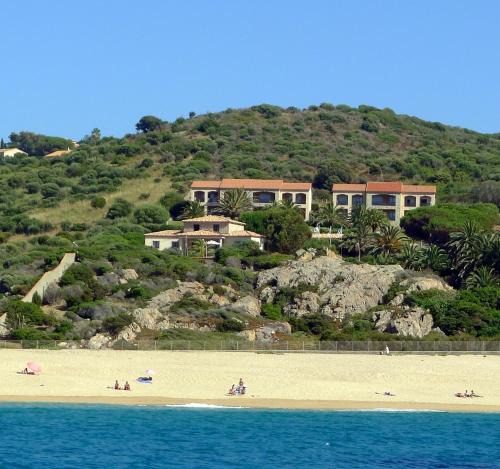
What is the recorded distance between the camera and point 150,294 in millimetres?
72500

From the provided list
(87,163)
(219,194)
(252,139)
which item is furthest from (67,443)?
(252,139)

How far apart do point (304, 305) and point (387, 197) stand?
30.1 meters

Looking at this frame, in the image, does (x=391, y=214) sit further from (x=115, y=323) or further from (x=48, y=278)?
(x=115, y=323)

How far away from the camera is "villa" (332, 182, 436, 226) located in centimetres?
10006

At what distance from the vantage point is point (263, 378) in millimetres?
55688

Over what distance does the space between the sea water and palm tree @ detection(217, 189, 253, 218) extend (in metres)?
46.8

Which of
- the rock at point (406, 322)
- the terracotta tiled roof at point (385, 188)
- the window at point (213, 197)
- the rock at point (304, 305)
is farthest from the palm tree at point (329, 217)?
the rock at point (406, 322)

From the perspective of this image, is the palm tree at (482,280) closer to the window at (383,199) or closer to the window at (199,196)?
the window at (383,199)

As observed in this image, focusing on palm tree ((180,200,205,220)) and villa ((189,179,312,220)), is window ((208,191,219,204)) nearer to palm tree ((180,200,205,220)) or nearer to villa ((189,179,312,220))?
villa ((189,179,312,220))

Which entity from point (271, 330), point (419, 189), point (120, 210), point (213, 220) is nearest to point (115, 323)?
point (271, 330)

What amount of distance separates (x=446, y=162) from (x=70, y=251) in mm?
55066

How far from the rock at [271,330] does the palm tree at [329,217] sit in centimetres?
2450

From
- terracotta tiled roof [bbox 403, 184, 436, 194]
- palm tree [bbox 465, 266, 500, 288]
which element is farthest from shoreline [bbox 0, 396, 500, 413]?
terracotta tiled roof [bbox 403, 184, 436, 194]

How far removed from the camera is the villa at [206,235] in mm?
87375
